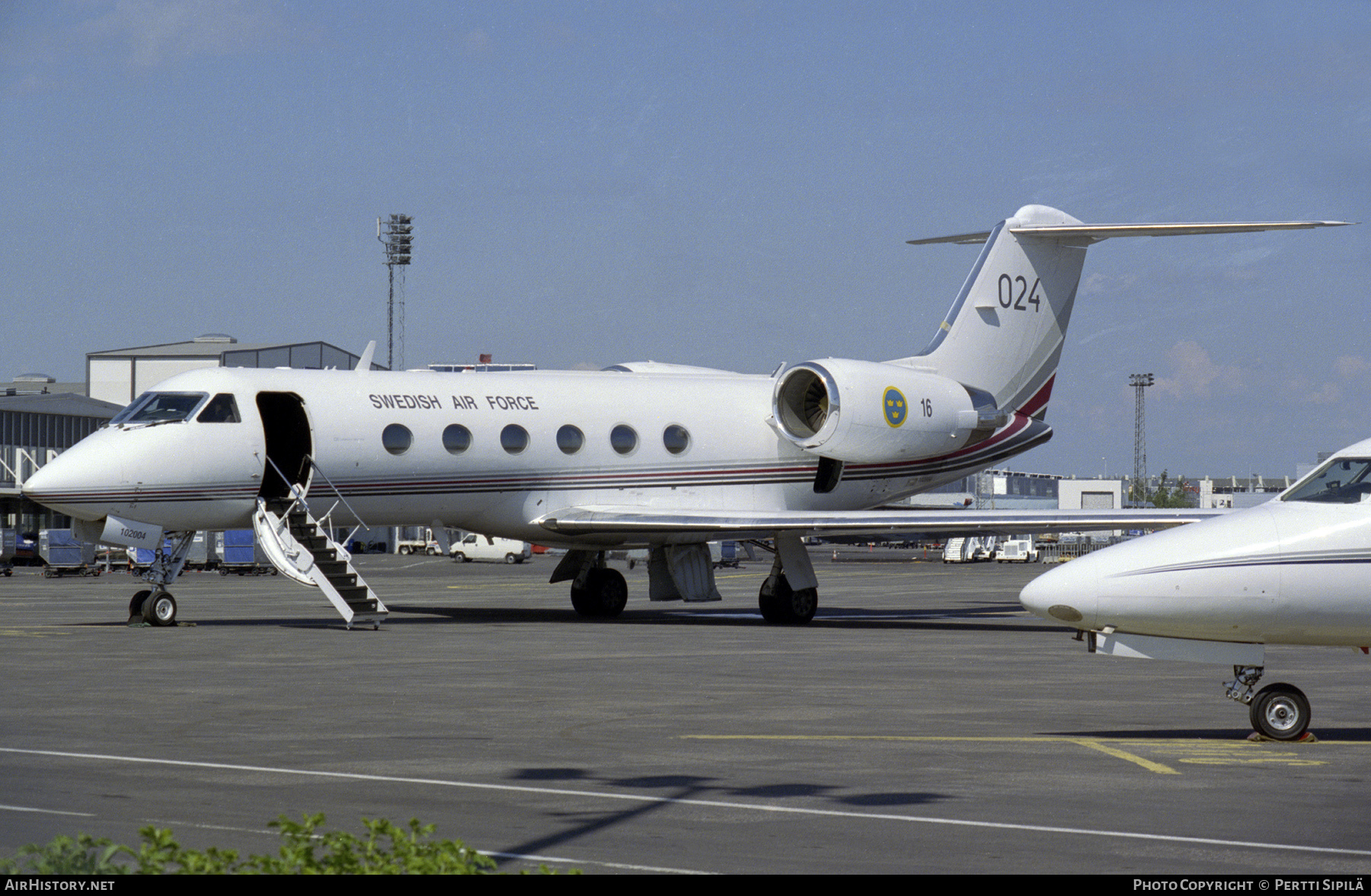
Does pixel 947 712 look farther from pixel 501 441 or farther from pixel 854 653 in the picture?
pixel 501 441

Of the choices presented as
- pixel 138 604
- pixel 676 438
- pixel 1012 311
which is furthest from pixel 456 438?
pixel 1012 311

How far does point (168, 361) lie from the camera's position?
81.0 m

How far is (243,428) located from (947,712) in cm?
1303

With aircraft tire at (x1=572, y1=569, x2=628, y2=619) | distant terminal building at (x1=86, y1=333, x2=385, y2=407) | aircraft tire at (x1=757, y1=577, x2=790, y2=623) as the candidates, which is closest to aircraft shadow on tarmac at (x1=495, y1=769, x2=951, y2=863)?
aircraft tire at (x1=757, y1=577, x2=790, y2=623)

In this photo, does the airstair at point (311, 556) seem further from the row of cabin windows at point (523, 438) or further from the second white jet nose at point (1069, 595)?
the second white jet nose at point (1069, 595)

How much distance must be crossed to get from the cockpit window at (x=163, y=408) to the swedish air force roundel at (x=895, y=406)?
11209 mm

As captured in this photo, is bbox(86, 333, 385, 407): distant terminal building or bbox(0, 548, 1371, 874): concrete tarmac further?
bbox(86, 333, 385, 407): distant terminal building

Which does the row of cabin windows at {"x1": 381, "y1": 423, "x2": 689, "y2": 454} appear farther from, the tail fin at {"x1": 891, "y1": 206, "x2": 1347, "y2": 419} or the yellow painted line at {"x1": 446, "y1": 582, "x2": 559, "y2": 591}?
the yellow painted line at {"x1": 446, "y1": 582, "x2": 559, "y2": 591}

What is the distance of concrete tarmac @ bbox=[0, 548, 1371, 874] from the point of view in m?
7.73

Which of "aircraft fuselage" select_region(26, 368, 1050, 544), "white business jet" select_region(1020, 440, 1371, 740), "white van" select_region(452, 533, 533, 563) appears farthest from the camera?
"white van" select_region(452, 533, 533, 563)

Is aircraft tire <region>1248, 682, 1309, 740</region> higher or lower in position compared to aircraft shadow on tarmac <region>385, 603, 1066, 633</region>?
higher

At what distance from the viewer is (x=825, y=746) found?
11.2 m

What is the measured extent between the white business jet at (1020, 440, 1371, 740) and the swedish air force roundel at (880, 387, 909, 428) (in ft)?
51.1
